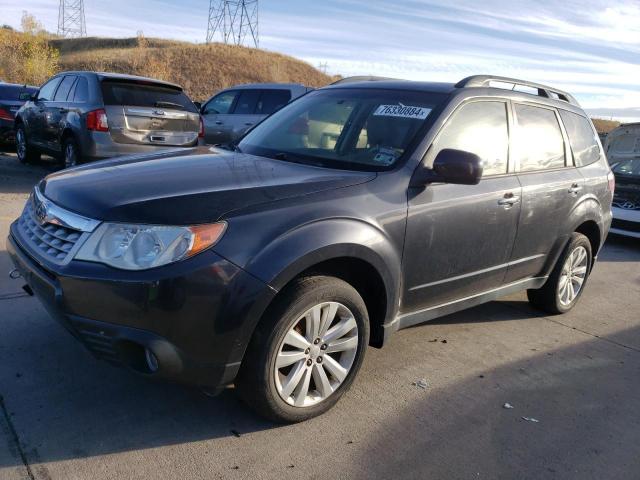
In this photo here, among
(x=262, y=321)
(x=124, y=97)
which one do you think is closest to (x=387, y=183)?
(x=262, y=321)

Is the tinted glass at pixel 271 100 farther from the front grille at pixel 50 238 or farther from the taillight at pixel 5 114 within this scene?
the front grille at pixel 50 238

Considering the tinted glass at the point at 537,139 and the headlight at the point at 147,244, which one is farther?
the tinted glass at the point at 537,139

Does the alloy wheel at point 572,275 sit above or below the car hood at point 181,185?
below

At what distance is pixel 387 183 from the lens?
3.30 meters

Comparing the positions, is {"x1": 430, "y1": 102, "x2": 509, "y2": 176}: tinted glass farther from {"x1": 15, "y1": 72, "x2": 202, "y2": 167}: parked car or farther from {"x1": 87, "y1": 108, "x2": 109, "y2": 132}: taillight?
{"x1": 87, "y1": 108, "x2": 109, "y2": 132}: taillight

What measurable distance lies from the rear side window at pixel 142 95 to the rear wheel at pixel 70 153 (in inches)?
33.4

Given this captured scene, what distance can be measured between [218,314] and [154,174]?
961 mm

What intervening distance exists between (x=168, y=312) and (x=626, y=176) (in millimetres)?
8557

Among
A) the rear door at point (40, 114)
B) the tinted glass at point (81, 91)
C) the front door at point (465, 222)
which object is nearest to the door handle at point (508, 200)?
the front door at point (465, 222)

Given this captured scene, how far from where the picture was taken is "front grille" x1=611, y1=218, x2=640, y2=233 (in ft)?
28.2

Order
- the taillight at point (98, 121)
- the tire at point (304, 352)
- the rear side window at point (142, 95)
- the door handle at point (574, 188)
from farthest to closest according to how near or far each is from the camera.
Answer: the rear side window at point (142, 95), the taillight at point (98, 121), the door handle at point (574, 188), the tire at point (304, 352)

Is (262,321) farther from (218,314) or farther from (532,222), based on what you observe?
(532,222)

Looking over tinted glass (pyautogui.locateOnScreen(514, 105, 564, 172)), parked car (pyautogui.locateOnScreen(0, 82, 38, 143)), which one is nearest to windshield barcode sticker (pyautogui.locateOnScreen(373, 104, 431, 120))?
tinted glass (pyautogui.locateOnScreen(514, 105, 564, 172))

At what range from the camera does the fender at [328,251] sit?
8.84 feet
